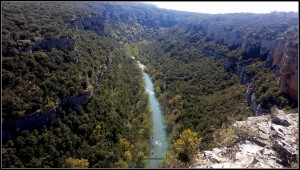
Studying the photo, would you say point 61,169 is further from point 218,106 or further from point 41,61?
point 218,106

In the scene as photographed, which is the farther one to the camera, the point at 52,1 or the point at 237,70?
the point at 52,1

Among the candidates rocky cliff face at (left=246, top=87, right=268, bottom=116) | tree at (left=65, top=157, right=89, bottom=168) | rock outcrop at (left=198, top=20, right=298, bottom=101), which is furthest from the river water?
rock outcrop at (left=198, top=20, right=298, bottom=101)

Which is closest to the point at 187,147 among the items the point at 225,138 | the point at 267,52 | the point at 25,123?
the point at 225,138

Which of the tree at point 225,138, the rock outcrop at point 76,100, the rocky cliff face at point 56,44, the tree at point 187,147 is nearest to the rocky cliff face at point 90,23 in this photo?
the rocky cliff face at point 56,44

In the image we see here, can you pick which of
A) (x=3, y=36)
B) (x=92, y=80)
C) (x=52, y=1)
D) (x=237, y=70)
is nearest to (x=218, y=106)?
(x=237, y=70)

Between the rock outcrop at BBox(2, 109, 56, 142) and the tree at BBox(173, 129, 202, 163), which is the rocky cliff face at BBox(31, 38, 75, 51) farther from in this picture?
the tree at BBox(173, 129, 202, 163)

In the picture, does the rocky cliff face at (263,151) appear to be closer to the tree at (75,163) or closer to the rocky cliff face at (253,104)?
the rocky cliff face at (253,104)
